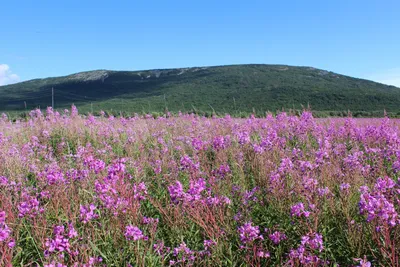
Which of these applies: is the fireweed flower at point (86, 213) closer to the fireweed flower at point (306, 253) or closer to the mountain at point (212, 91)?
the fireweed flower at point (306, 253)

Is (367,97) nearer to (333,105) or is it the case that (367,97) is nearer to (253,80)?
(333,105)

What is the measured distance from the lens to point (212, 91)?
66.1 meters

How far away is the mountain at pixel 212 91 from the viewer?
49.6m

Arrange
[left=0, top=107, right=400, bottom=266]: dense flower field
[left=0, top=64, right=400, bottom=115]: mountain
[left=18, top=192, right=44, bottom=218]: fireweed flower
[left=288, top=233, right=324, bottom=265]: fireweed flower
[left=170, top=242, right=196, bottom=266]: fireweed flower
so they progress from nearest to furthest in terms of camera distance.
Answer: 1. [left=288, top=233, right=324, bottom=265]: fireweed flower
2. [left=0, top=107, right=400, bottom=266]: dense flower field
3. [left=170, top=242, right=196, bottom=266]: fireweed flower
4. [left=18, top=192, right=44, bottom=218]: fireweed flower
5. [left=0, top=64, right=400, bottom=115]: mountain

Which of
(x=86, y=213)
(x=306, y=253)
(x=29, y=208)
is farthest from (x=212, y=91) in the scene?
(x=306, y=253)

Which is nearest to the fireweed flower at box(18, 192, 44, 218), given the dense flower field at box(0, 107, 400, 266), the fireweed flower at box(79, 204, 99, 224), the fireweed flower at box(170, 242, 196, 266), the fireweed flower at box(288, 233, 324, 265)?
the dense flower field at box(0, 107, 400, 266)

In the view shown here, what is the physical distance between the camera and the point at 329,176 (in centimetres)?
385

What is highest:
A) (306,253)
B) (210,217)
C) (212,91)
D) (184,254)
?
(212,91)

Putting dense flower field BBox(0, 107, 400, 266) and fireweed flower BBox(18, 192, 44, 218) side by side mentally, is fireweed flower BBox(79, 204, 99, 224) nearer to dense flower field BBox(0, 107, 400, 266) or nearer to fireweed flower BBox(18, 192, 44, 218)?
dense flower field BBox(0, 107, 400, 266)

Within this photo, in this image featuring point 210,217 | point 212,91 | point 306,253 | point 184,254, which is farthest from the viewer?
point 212,91

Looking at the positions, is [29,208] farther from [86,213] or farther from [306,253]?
[306,253]

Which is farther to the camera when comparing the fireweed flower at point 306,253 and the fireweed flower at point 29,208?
the fireweed flower at point 29,208

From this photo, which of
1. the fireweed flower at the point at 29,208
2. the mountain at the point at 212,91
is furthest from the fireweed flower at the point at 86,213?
the mountain at the point at 212,91

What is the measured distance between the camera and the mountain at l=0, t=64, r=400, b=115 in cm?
4959
